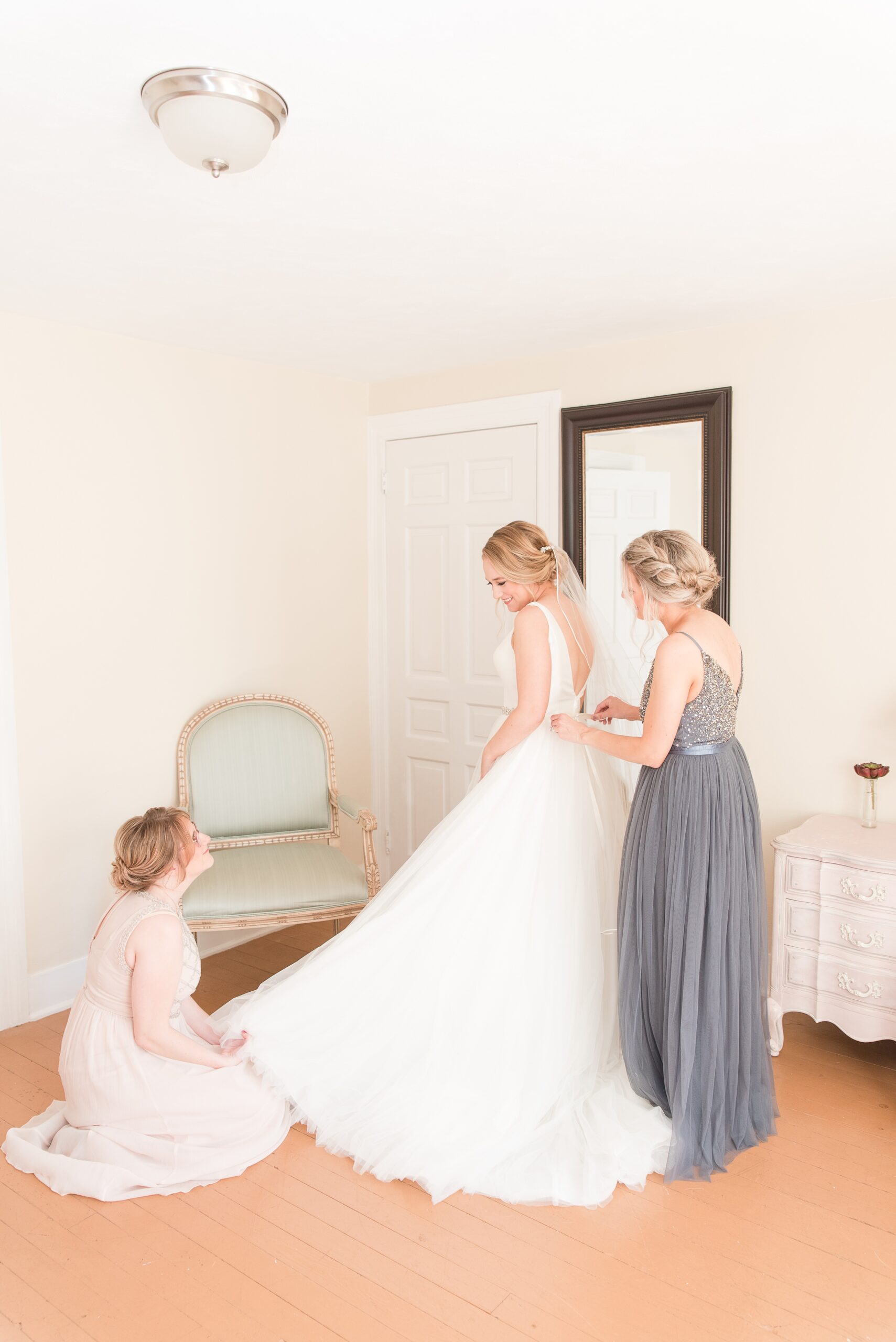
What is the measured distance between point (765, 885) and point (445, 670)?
5.51ft

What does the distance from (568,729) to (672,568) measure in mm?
538

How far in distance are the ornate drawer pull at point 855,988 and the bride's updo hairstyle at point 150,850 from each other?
2.00m

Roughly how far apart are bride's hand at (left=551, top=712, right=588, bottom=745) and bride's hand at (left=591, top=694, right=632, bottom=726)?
0.82 ft

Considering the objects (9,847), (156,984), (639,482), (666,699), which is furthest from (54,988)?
(639,482)

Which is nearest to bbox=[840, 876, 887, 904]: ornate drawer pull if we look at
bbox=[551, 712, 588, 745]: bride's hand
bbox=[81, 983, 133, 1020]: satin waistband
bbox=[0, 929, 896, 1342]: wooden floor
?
bbox=[0, 929, 896, 1342]: wooden floor

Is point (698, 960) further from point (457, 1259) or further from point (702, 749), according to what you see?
point (457, 1259)

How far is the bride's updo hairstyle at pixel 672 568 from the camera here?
8.43ft

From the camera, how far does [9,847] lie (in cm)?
337

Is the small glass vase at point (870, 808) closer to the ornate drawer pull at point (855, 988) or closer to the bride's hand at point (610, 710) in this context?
the ornate drawer pull at point (855, 988)

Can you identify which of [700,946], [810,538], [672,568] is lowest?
[700,946]

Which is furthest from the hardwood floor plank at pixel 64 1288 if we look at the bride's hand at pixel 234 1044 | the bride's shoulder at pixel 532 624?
the bride's shoulder at pixel 532 624

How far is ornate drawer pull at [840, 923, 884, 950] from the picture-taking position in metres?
2.88

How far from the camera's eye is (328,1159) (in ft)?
8.61

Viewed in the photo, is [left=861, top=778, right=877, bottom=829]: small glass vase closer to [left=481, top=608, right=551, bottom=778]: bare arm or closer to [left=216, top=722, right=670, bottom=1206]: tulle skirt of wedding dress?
[left=216, top=722, right=670, bottom=1206]: tulle skirt of wedding dress
